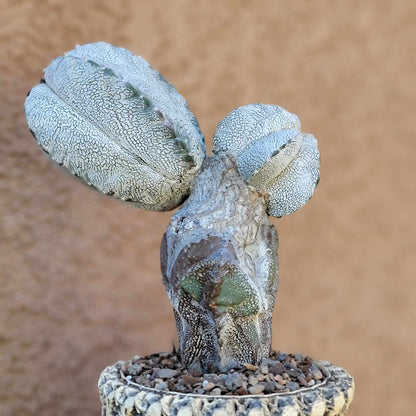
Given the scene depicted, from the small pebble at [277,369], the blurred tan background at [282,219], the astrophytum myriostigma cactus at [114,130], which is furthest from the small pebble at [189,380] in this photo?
the blurred tan background at [282,219]

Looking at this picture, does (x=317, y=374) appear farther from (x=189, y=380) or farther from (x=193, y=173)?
(x=193, y=173)

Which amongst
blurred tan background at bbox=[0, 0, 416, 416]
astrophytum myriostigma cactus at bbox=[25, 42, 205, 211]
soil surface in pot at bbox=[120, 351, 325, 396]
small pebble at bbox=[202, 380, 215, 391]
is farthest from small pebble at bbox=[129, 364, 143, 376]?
blurred tan background at bbox=[0, 0, 416, 416]

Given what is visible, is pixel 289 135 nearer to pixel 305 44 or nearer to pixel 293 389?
pixel 293 389

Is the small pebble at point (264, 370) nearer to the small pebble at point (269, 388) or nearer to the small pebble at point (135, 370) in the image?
the small pebble at point (269, 388)

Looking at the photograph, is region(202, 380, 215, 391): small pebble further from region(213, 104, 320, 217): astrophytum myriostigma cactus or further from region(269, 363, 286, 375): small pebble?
region(213, 104, 320, 217): astrophytum myriostigma cactus

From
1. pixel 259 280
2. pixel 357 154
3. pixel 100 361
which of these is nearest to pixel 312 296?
pixel 357 154

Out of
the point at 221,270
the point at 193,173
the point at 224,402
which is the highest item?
the point at 193,173

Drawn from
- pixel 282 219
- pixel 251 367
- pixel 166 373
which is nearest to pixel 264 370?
pixel 251 367
